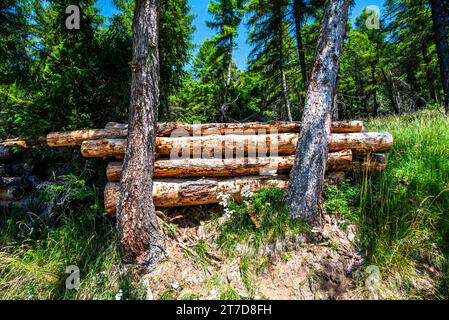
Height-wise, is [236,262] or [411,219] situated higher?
[411,219]

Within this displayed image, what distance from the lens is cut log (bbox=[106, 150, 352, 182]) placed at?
382 centimetres

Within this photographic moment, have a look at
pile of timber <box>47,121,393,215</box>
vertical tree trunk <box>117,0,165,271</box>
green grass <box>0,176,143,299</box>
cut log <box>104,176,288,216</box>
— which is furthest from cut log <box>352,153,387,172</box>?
green grass <box>0,176,143,299</box>

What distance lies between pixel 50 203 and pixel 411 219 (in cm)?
552

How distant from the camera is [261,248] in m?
3.12

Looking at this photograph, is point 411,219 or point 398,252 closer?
point 398,252

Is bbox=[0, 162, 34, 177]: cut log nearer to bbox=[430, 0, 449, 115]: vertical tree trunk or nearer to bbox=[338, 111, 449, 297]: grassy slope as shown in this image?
bbox=[338, 111, 449, 297]: grassy slope

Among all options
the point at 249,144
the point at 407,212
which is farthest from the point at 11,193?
the point at 407,212

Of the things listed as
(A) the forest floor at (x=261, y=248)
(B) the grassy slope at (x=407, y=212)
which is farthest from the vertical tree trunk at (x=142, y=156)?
(B) the grassy slope at (x=407, y=212)

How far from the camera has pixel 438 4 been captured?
7668 millimetres

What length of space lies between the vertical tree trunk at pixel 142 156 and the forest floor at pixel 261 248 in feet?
0.80

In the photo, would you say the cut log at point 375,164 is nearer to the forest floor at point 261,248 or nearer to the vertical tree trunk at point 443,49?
the forest floor at point 261,248
